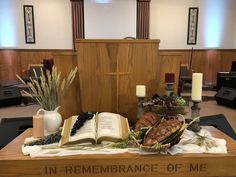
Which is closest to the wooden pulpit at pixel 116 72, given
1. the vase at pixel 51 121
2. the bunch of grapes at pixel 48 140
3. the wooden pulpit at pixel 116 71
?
the wooden pulpit at pixel 116 71

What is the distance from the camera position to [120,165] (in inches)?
46.1

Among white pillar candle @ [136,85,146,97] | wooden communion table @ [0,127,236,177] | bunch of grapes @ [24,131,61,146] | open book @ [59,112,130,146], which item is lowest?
wooden communion table @ [0,127,236,177]

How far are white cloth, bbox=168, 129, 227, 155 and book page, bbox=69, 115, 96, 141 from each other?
426 mm

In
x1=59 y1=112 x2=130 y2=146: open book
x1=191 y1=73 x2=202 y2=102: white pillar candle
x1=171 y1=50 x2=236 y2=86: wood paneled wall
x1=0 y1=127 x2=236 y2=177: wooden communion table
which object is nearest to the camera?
x1=0 y1=127 x2=236 y2=177: wooden communion table

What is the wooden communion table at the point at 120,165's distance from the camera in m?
1.15

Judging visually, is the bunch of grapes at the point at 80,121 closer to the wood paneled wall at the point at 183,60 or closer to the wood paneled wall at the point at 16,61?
the wood paneled wall at the point at 183,60

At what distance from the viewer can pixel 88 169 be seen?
3.84 feet

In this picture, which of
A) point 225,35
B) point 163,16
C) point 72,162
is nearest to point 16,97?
point 72,162

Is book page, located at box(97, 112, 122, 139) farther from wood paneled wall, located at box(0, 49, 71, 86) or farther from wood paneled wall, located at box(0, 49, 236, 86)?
wood paneled wall, located at box(0, 49, 71, 86)

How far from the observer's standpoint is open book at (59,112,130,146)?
1.27 metres

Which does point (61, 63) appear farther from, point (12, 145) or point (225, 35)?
point (225, 35)

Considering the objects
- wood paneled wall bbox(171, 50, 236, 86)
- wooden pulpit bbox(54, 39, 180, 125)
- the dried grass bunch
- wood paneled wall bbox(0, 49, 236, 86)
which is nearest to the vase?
the dried grass bunch

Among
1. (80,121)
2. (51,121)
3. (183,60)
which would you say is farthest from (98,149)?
(183,60)

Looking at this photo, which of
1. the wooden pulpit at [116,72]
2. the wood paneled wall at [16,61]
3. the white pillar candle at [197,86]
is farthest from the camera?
the wood paneled wall at [16,61]
